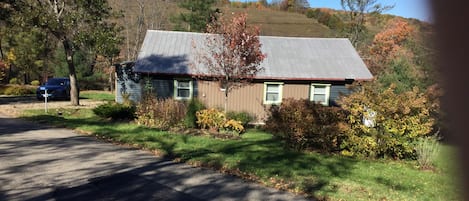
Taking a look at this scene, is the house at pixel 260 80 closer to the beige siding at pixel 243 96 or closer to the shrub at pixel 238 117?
the beige siding at pixel 243 96

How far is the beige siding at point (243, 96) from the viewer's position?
72.0ft

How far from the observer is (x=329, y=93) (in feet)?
74.0

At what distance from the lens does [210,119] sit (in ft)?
54.7

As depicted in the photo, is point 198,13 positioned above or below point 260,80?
above

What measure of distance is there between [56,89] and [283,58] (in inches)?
679

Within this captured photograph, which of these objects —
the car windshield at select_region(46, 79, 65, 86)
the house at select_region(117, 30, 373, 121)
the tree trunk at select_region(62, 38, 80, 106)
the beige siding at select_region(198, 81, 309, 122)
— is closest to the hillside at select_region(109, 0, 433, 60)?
the car windshield at select_region(46, 79, 65, 86)

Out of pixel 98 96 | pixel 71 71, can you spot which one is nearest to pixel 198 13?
pixel 98 96

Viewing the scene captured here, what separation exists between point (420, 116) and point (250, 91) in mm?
11103

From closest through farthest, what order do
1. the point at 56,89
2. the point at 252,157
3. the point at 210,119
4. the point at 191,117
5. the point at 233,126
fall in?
1. the point at 252,157
2. the point at 233,126
3. the point at 210,119
4. the point at 191,117
5. the point at 56,89

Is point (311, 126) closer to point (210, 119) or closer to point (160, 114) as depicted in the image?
point (210, 119)

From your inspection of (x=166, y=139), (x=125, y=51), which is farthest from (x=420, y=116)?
(x=125, y=51)

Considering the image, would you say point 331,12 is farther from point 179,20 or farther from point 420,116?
point 420,116

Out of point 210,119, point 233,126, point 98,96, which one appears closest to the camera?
point 233,126

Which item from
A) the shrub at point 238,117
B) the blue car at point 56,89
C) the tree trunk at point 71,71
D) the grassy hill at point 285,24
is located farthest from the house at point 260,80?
the grassy hill at point 285,24
